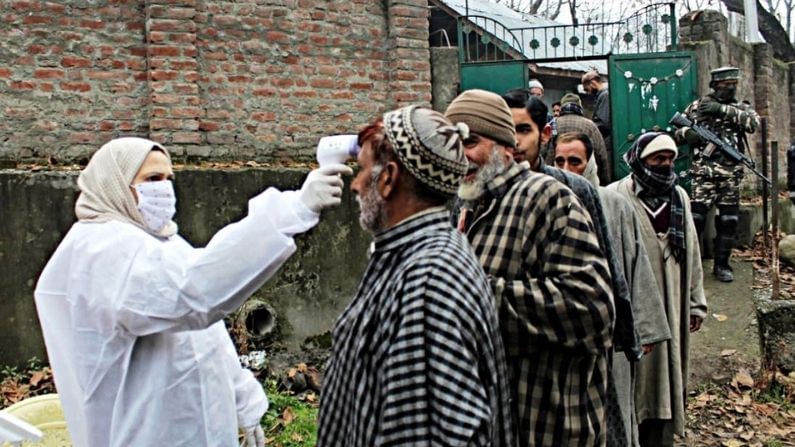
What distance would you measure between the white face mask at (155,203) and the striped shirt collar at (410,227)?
3.49 ft

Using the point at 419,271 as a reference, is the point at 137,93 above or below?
above

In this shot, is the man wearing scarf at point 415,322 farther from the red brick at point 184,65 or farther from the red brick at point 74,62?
the red brick at point 74,62

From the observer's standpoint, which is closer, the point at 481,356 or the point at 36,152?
the point at 481,356

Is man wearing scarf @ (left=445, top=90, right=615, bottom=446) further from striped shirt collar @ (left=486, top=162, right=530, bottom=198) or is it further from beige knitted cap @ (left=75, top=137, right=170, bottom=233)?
beige knitted cap @ (left=75, top=137, right=170, bottom=233)

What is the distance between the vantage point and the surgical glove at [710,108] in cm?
806

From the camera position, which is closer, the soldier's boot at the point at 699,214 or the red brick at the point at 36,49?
the red brick at the point at 36,49

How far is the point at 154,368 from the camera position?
2631 millimetres

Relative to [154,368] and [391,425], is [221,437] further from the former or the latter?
[391,425]

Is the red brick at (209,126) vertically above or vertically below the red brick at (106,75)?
below

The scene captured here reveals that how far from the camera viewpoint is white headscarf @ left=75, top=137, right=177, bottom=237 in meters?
2.71

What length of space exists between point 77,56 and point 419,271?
484 cm

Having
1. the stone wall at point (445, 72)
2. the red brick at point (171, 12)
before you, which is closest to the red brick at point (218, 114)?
the red brick at point (171, 12)

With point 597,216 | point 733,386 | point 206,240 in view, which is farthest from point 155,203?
point 733,386

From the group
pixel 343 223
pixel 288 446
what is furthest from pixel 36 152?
pixel 288 446
